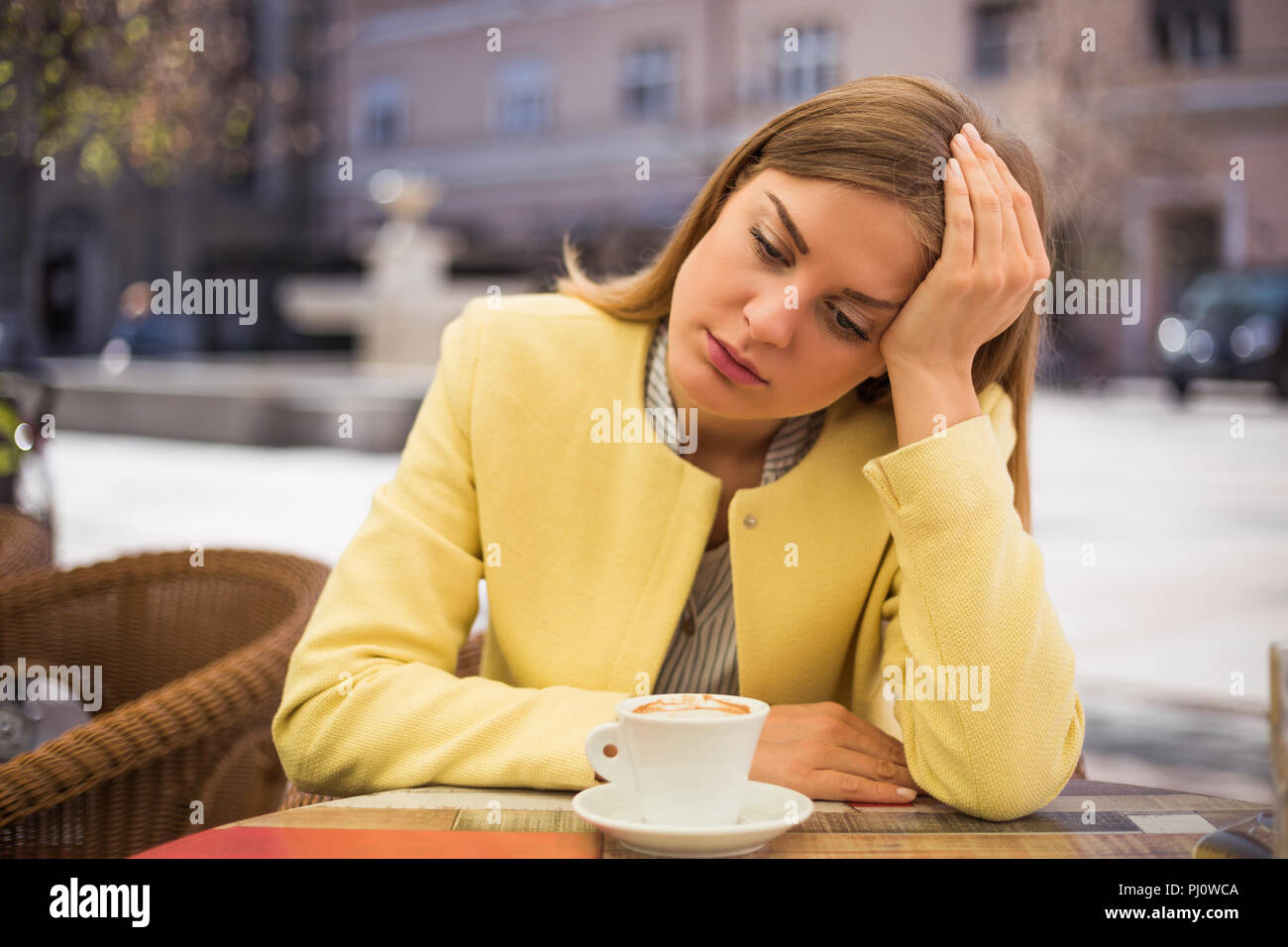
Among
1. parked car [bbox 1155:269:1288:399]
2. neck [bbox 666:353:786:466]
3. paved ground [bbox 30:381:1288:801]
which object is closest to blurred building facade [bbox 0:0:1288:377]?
parked car [bbox 1155:269:1288:399]

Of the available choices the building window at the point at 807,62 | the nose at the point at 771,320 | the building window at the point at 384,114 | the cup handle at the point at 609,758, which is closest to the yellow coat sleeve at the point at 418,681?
the cup handle at the point at 609,758

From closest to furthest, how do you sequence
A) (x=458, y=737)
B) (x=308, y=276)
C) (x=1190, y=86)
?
(x=458, y=737) < (x=1190, y=86) < (x=308, y=276)

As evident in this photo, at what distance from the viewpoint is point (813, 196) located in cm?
129

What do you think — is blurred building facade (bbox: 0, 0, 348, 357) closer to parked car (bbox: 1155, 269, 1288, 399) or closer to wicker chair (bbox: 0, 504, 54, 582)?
parked car (bbox: 1155, 269, 1288, 399)

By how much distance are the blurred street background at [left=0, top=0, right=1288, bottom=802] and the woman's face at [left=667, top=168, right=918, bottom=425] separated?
375 mm

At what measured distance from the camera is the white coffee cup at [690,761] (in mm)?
926

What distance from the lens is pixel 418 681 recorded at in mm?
1298

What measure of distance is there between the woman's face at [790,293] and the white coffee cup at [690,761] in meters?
0.48

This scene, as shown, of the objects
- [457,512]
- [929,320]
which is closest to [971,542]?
[929,320]

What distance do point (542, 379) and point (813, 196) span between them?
0.45 metres

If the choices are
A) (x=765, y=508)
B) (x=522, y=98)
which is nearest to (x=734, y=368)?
(x=765, y=508)

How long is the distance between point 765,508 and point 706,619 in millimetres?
201

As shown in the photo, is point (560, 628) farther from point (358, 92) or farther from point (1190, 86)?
point (358, 92)

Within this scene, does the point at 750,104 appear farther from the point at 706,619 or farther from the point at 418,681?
the point at 418,681
